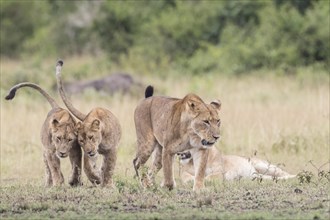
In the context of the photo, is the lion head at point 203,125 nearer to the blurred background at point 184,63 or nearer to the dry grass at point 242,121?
the dry grass at point 242,121

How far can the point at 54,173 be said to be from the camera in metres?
8.67

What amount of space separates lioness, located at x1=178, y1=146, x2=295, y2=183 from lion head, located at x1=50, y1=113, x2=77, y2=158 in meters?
1.66

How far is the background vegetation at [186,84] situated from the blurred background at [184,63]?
0.09 feet

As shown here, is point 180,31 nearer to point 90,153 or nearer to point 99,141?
point 99,141

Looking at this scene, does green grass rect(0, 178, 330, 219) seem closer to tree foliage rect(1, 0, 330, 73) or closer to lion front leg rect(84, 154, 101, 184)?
lion front leg rect(84, 154, 101, 184)

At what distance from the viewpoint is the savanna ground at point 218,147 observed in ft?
23.2

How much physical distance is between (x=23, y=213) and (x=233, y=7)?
641 inches

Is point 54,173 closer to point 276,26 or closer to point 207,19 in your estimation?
point 276,26

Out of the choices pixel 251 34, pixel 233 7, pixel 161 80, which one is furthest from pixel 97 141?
pixel 233 7

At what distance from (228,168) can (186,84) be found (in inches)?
350

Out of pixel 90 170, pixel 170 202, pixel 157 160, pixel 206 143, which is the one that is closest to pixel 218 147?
pixel 157 160

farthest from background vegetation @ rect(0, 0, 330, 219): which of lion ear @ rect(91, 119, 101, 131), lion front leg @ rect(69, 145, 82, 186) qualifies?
lion ear @ rect(91, 119, 101, 131)

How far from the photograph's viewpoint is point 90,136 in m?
8.36

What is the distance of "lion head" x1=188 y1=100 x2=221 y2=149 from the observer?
8.09 m
